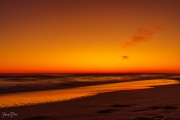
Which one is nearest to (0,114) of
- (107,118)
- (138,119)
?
(107,118)

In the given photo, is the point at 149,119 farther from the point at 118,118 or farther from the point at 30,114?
the point at 30,114

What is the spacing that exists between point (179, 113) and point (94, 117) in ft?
10.5

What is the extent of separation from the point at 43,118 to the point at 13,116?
1.56 m

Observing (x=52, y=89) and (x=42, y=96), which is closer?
(x=42, y=96)

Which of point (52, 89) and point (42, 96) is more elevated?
point (52, 89)

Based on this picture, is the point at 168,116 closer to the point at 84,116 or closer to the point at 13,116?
the point at 84,116

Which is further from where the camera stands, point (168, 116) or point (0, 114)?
point (0, 114)

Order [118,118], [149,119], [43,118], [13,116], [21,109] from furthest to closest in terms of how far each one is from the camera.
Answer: [21,109]
[13,116]
[43,118]
[118,118]
[149,119]

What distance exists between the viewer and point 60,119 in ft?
33.3

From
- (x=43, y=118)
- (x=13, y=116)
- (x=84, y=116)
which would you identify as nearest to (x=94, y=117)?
(x=84, y=116)

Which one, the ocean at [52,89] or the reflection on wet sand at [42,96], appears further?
the ocean at [52,89]

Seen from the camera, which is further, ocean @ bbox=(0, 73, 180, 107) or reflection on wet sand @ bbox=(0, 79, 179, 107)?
ocean @ bbox=(0, 73, 180, 107)

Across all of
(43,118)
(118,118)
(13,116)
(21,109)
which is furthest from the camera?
(21,109)

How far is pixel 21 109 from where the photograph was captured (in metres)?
13.0
